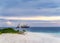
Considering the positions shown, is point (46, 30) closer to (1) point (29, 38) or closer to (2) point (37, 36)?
(2) point (37, 36)

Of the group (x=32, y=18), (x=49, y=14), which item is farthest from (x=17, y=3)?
(x=49, y=14)

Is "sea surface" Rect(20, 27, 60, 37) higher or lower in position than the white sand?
higher

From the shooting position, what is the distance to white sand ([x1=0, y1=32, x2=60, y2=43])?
2.62 m

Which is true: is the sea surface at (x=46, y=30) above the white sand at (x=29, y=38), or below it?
above

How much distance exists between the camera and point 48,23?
2721 mm

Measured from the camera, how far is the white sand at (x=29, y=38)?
262cm

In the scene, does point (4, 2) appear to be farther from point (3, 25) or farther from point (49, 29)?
point (49, 29)

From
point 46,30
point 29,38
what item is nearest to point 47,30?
point 46,30

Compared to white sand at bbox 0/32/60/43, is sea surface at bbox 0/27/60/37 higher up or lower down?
higher up

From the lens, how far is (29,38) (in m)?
2.67

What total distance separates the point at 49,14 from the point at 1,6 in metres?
0.65

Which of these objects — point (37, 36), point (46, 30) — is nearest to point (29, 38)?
point (37, 36)

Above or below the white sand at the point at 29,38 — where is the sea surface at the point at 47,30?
above

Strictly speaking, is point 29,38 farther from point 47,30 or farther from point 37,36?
point 47,30
